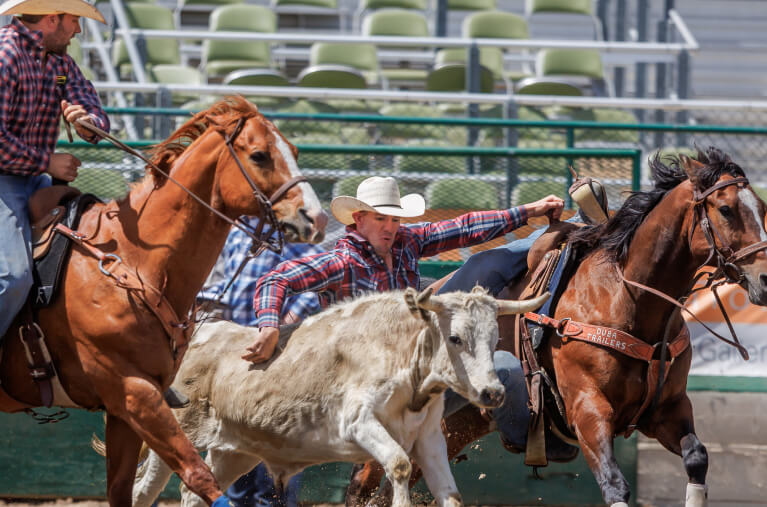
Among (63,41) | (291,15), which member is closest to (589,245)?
(63,41)

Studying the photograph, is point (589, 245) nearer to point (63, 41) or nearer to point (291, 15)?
point (63, 41)

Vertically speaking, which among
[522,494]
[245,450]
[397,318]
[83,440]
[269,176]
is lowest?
[522,494]

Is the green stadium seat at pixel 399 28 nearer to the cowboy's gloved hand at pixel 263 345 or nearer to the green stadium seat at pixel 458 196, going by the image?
the green stadium seat at pixel 458 196

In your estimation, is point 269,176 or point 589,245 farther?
point 589,245

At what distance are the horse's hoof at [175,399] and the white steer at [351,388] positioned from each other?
1.01ft

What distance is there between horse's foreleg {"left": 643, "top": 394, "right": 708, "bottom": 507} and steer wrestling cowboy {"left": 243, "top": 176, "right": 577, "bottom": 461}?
591 millimetres

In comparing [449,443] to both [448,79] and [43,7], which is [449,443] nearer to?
[43,7]

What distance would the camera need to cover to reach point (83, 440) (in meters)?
6.43

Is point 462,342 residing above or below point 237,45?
below

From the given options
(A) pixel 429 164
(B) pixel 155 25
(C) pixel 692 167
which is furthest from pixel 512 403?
(B) pixel 155 25

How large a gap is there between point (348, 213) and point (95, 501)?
2.81 metres

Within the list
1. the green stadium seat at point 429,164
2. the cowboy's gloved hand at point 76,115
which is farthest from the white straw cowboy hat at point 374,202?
the green stadium seat at point 429,164

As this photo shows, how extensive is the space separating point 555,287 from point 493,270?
365mm

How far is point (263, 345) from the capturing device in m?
4.57
